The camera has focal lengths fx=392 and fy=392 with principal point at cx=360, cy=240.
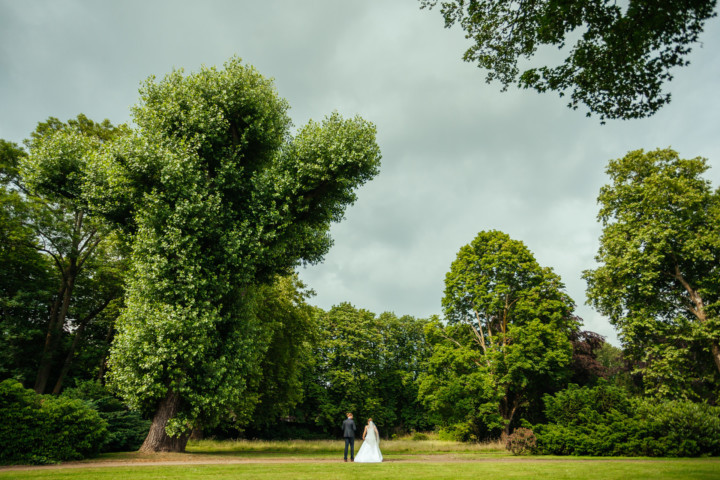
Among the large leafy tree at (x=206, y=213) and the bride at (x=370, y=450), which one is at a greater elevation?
the large leafy tree at (x=206, y=213)

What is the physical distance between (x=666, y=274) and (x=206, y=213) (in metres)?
23.9

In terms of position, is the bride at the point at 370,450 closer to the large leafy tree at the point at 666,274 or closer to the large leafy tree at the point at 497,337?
the large leafy tree at the point at 497,337

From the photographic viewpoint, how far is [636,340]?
71.6 feet

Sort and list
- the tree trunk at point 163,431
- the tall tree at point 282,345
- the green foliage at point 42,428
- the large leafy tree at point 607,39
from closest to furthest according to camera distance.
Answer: the large leafy tree at point 607,39, the green foliage at point 42,428, the tree trunk at point 163,431, the tall tree at point 282,345

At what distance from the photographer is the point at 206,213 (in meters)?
14.9

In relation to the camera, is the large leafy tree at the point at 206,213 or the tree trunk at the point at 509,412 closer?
the large leafy tree at the point at 206,213

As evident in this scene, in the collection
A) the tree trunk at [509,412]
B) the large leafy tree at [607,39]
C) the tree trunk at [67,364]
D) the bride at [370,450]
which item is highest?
the large leafy tree at [607,39]

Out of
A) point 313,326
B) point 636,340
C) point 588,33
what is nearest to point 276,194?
point 588,33

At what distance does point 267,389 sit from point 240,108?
21590 mm

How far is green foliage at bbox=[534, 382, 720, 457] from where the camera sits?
52.2 ft

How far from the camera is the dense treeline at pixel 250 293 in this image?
1427cm

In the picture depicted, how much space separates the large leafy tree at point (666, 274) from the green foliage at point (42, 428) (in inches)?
997

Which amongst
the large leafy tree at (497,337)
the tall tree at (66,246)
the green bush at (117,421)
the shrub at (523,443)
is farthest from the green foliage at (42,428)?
the large leafy tree at (497,337)

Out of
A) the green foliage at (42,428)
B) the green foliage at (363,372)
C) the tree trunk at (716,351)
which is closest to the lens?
the green foliage at (42,428)
